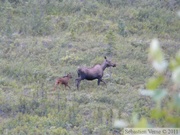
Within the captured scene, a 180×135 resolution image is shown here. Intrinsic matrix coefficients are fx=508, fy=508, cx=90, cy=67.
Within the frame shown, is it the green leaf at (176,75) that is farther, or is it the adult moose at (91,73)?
the adult moose at (91,73)

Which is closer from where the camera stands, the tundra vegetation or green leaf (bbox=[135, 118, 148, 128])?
green leaf (bbox=[135, 118, 148, 128])

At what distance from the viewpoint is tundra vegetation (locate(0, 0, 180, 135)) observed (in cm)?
1048

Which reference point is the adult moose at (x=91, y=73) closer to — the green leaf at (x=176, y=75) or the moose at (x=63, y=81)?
the moose at (x=63, y=81)

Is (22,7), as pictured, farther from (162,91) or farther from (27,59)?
(162,91)

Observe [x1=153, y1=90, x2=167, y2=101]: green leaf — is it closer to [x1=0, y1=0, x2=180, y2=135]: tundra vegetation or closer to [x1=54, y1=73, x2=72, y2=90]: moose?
[x1=0, y1=0, x2=180, y2=135]: tundra vegetation

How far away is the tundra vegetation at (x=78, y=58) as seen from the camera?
34.4 feet

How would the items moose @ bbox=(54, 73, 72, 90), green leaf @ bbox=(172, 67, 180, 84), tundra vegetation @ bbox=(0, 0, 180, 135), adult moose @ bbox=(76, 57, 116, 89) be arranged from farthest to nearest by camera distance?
adult moose @ bbox=(76, 57, 116, 89)
moose @ bbox=(54, 73, 72, 90)
tundra vegetation @ bbox=(0, 0, 180, 135)
green leaf @ bbox=(172, 67, 180, 84)

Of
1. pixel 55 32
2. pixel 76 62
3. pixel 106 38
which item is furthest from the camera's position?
pixel 55 32

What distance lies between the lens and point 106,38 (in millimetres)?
16344

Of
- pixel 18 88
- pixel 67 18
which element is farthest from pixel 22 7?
pixel 18 88

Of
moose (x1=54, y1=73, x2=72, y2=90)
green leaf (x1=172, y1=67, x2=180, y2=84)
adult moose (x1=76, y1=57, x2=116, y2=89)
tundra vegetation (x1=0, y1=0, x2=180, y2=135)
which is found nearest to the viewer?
green leaf (x1=172, y1=67, x2=180, y2=84)

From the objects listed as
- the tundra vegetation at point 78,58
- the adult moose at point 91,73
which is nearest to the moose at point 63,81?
the tundra vegetation at point 78,58

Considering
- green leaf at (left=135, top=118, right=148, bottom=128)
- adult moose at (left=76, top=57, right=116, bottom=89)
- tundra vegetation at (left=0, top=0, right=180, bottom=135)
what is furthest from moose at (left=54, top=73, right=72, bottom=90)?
green leaf at (left=135, top=118, right=148, bottom=128)

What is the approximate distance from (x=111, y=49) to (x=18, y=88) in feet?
13.7
